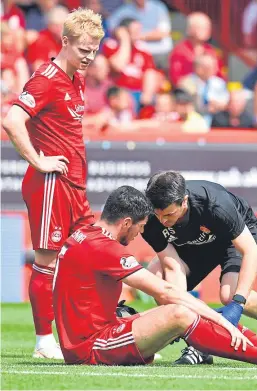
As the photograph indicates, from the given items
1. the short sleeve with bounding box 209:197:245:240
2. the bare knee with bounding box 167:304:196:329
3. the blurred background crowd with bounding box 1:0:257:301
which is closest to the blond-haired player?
the short sleeve with bounding box 209:197:245:240

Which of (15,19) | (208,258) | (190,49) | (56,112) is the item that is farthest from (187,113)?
(56,112)

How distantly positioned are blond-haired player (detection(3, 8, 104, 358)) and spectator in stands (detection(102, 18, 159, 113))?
706 centimetres

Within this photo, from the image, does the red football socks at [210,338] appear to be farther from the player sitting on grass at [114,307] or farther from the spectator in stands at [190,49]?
the spectator in stands at [190,49]

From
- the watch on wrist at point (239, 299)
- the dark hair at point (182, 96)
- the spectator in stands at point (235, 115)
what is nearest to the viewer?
the watch on wrist at point (239, 299)

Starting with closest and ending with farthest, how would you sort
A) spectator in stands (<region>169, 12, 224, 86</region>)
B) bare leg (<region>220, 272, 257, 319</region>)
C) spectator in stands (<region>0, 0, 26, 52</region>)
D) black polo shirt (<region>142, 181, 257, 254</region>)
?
1. black polo shirt (<region>142, 181, 257, 254</region>)
2. bare leg (<region>220, 272, 257, 319</region>)
3. spectator in stands (<region>0, 0, 26, 52</region>)
4. spectator in stands (<region>169, 12, 224, 86</region>)

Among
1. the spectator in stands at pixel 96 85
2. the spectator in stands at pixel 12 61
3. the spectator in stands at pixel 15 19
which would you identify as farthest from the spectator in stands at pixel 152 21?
the spectator in stands at pixel 12 61

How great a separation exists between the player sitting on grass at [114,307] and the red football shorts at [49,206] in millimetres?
1130

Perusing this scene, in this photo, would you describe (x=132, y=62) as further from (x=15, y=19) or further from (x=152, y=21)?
(x=15, y=19)

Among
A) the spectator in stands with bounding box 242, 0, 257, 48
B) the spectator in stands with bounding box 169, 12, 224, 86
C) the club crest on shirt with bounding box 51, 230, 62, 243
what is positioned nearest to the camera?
the club crest on shirt with bounding box 51, 230, 62, 243

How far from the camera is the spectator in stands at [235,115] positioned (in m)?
14.3

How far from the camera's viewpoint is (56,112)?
8.06 metres

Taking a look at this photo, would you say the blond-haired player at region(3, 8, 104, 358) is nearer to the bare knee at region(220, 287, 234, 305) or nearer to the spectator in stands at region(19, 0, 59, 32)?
the bare knee at region(220, 287, 234, 305)

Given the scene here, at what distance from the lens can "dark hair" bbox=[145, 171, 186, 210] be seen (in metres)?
7.17

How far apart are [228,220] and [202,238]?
0.52 m
